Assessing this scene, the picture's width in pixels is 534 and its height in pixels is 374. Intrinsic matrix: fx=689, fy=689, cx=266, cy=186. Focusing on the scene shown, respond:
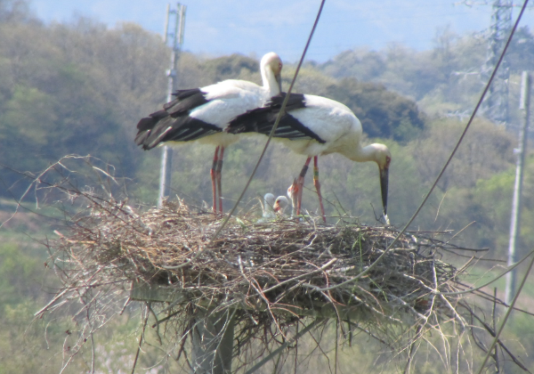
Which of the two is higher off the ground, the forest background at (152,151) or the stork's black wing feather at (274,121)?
the stork's black wing feather at (274,121)

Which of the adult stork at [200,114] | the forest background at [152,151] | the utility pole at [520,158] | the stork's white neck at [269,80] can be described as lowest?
the forest background at [152,151]

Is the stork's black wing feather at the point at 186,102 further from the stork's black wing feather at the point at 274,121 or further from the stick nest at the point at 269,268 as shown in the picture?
the stick nest at the point at 269,268

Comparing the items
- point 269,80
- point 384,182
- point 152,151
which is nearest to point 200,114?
Answer: point 269,80

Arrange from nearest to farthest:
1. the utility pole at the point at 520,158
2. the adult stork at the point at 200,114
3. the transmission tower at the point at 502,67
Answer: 1. the adult stork at the point at 200,114
2. the utility pole at the point at 520,158
3. the transmission tower at the point at 502,67

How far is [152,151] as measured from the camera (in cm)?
2209

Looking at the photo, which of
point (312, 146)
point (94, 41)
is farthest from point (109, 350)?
point (94, 41)

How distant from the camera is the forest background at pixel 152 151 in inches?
600

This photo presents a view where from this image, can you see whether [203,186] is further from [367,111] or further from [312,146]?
[312,146]

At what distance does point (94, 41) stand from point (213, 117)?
25.4m

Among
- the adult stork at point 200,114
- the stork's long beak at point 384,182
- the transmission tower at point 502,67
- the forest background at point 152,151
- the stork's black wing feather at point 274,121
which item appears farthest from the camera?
the transmission tower at point 502,67

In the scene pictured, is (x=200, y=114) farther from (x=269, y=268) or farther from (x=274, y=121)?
(x=269, y=268)

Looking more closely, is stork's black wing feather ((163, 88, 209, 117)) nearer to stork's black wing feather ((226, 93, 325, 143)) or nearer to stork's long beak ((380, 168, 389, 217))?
stork's black wing feather ((226, 93, 325, 143))

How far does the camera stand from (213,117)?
5.71m

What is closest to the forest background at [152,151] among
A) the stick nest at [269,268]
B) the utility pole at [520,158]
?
the utility pole at [520,158]
